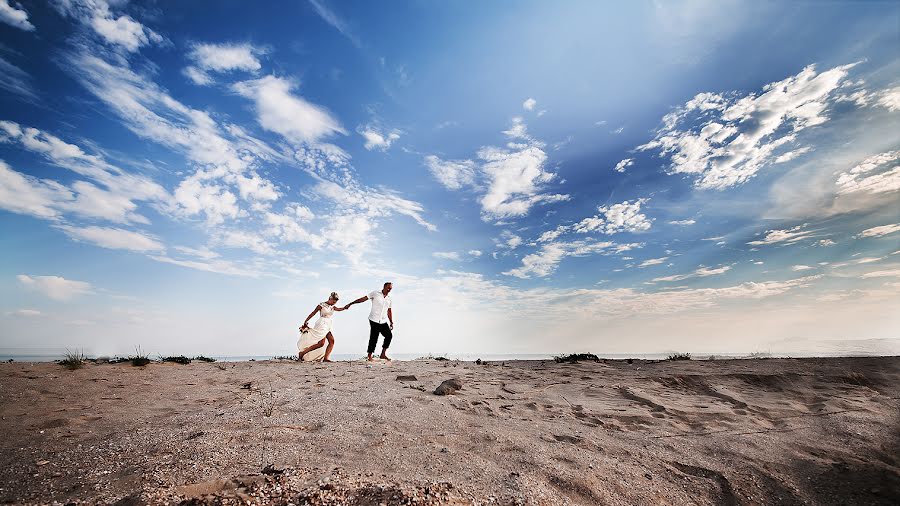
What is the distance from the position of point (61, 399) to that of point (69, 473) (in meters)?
3.03

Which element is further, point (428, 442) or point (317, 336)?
point (317, 336)

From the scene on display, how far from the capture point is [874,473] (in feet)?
10.7

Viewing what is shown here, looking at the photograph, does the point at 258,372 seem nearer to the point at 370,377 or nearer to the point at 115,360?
the point at 370,377

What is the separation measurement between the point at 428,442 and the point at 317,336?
9138mm

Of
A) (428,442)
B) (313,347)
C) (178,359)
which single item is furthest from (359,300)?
(428,442)

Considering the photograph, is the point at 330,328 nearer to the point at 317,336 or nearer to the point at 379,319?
the point at 317,336

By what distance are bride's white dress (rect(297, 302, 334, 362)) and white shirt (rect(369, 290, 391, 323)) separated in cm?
137

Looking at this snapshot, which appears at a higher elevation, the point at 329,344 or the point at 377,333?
the point at 377,333

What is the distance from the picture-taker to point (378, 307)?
40.7 ft

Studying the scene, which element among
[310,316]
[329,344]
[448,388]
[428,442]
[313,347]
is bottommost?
[428,442]

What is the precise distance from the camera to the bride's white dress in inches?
455

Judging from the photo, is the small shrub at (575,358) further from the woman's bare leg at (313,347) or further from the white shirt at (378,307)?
the woman's bare leg at (313,347)

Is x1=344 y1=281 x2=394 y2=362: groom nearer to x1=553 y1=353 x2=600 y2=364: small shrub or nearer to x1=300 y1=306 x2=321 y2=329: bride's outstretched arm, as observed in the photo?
x1=300 y1=306 x2=321 y2=329: bride's outstretched arm

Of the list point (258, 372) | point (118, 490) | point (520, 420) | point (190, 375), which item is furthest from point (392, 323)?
point (118, 490)
